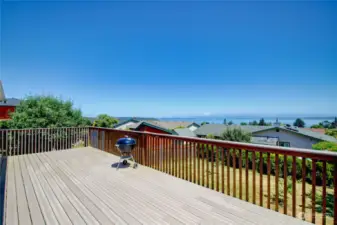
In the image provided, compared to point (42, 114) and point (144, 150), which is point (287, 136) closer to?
point (144, 150)

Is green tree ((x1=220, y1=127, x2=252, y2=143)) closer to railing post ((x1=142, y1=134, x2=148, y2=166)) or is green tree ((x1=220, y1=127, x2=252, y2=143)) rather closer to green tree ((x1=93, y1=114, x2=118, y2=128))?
railing post ((x1=142, y1=134, x2=148, y2=166))

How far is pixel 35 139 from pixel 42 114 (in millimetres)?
3830

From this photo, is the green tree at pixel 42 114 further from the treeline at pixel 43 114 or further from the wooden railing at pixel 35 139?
the wooden railing at pixel 35 139

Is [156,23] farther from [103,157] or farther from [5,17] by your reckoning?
→ [103,157]

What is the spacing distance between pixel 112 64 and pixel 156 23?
7.45 metres

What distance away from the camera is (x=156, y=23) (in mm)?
8750

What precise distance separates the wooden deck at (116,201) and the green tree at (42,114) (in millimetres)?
5866

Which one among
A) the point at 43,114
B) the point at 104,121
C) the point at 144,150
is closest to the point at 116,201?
the point at 144,150

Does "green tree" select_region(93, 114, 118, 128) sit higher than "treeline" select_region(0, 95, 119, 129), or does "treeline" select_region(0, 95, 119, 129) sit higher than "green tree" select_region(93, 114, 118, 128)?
"treeline" select_region(0, 95, 119, 129)

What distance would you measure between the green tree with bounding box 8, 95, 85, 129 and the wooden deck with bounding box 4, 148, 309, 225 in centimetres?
587

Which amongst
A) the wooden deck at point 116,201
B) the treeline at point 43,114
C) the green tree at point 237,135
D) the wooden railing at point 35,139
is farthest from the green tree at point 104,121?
the wooden deck at point 116,201

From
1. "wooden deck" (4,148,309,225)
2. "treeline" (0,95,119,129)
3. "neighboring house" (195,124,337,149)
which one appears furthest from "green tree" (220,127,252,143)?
"wooden deck" (4,148,309,225)

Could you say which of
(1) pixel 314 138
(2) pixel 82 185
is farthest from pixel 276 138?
(2) pixel 82 185

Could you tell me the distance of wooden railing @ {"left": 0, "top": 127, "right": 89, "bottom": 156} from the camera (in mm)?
5317
